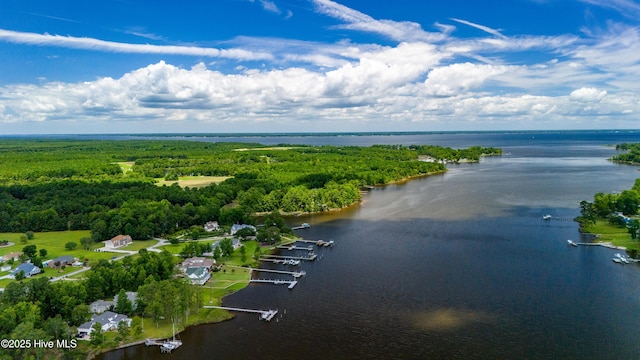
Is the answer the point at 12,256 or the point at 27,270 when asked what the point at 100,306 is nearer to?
the point at 27,270

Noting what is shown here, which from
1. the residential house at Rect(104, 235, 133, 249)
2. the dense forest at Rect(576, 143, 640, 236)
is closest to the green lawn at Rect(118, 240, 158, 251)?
the residential house at Rect(104, 235, 133, 249)

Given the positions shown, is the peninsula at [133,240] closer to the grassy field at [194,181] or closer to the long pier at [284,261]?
the grassy field at [194,181]

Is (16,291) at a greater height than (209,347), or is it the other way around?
(16,291)

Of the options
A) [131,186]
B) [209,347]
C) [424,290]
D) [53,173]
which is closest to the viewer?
[209,347]

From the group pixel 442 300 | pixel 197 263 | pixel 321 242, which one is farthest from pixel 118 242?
pixel 442 300

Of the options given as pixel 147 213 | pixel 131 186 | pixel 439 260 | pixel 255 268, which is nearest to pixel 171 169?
pixel 131 186

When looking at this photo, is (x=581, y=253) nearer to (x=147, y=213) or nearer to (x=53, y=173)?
(x=147, y=213)

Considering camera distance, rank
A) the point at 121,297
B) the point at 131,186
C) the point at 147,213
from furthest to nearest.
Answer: the point at 131,186 → the point at 147,213 → the point at 121,297

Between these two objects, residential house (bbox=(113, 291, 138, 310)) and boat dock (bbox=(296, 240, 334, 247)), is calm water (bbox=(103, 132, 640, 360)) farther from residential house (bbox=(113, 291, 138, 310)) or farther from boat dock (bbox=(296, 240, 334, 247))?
residential house (bbox=(113, 291, 138, 310))
